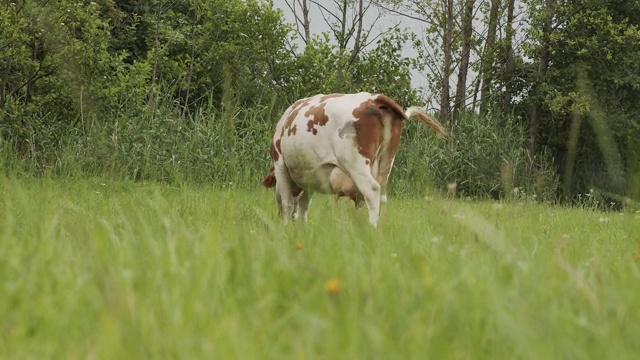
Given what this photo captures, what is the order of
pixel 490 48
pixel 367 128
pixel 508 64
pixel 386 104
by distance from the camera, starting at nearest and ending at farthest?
1. pixel 367 128
2. pixel 386 104
3. pixel 490 48
4. pixel 508 64

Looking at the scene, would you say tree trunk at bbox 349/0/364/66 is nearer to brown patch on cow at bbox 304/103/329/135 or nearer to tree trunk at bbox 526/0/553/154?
tree trunk at bbox 526/0/553/154

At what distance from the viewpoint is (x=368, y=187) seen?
20.1 ft

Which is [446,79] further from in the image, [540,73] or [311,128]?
[311,128]

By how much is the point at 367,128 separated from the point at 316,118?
18.1 inches

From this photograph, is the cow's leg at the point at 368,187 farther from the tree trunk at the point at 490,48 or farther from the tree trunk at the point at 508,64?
the tree trunk at the point at 508,64

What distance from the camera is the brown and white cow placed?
6.21 metres

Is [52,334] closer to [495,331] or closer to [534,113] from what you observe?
[495,331]

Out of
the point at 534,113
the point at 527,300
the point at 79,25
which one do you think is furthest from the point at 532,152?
the point at 527,300

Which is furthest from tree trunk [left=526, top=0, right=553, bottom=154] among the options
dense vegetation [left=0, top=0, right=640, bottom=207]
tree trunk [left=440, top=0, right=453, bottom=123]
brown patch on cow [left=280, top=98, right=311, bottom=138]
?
brown patch on cow [left=280, top=98, right=311, bottom=138]

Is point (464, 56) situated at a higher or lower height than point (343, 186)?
higher

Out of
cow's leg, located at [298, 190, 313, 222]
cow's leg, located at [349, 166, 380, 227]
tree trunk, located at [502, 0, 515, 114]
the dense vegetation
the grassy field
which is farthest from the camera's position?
tree trunk, located at [502, 0, 515, 114]

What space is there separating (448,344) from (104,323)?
32.5 inches

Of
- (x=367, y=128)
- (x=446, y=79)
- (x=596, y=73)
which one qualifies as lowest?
(x=367, y=128)

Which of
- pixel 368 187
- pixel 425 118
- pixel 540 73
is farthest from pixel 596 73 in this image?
pixel 368 187
